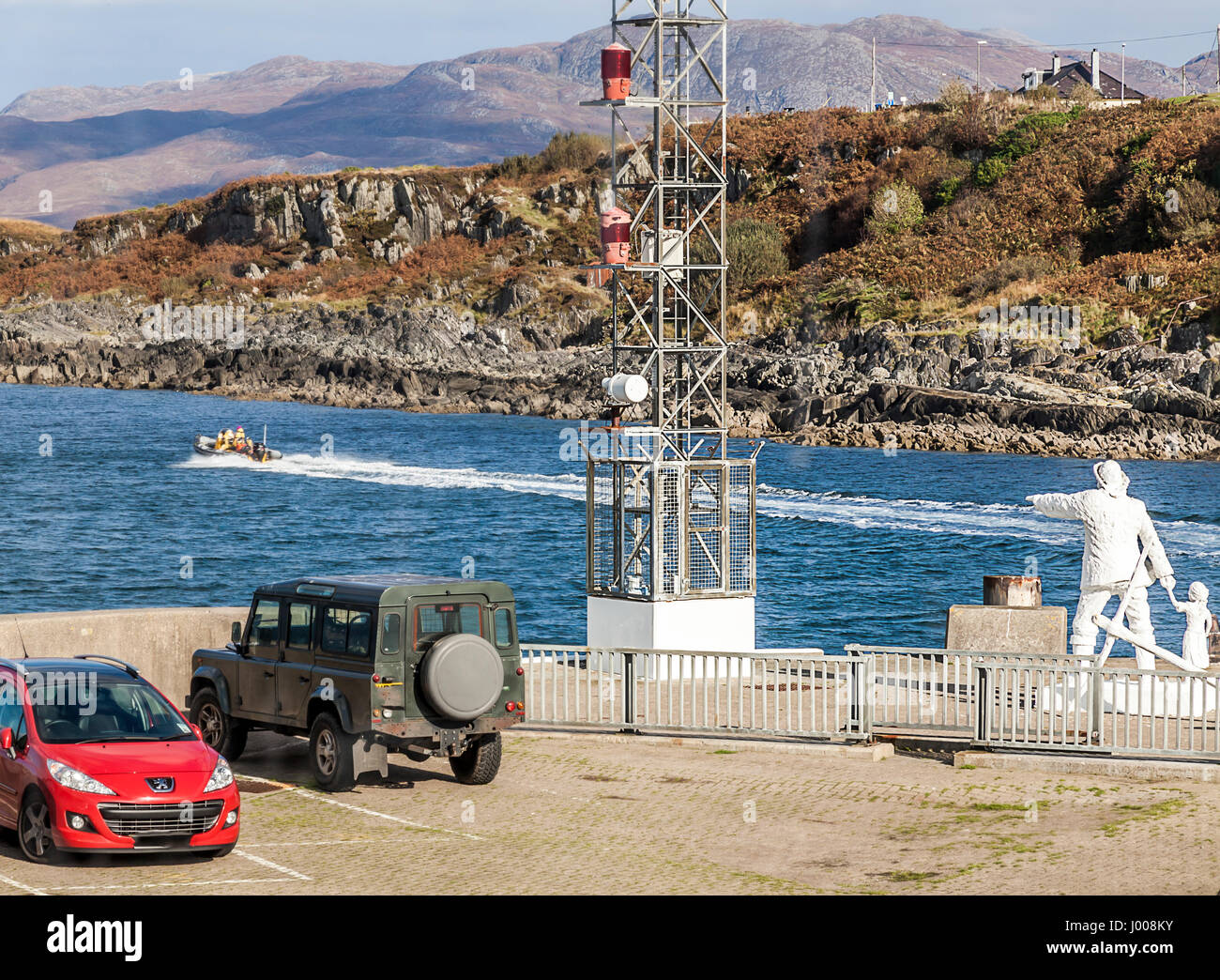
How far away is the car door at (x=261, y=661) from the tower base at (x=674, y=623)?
18.3ft

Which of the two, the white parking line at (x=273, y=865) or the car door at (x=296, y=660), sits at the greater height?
the car door at (x=296, y=660)

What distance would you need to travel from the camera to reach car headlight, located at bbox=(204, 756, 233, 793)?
40.9 feet

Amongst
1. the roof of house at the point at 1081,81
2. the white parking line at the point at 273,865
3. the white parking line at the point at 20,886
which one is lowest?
the white parking line at the point at 273,865

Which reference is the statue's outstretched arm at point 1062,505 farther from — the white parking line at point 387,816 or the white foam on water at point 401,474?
the white foam on water at point 401,474

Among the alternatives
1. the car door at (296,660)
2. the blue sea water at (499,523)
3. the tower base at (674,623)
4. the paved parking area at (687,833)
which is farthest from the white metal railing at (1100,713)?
the blue sea water at (499,523)

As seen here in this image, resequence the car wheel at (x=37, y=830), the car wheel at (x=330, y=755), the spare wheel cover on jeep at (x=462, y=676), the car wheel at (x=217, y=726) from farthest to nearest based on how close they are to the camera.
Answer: the car wheel at (x=217, y=726) → the car wheel at (x=330, y=755) → the spare wheel cover on jeep at (x=462, y=676) → the car wheel at (x=37, y=830)

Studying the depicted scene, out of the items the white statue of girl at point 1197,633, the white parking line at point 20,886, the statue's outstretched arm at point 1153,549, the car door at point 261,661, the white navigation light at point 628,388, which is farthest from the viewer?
the white navigation light at point 628,388

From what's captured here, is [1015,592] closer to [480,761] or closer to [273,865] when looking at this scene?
[480,761]

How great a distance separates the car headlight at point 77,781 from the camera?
39.5 ft

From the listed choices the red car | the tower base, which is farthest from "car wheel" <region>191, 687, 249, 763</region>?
the tower base

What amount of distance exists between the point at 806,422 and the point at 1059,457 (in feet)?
59.1

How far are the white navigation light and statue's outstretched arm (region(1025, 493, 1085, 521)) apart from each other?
5329 millimetres

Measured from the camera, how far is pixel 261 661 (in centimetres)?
1587
